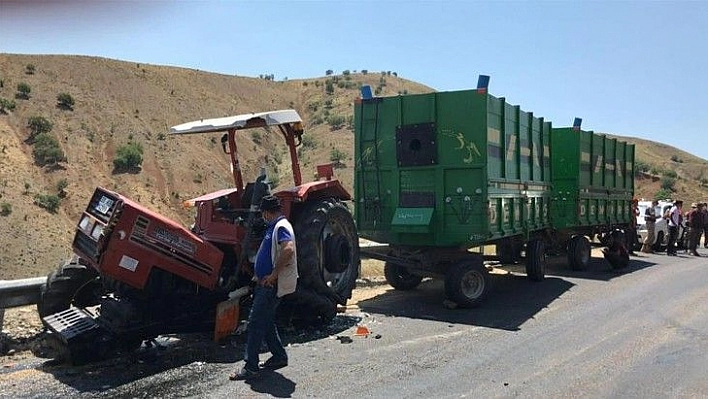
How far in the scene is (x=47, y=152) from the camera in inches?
1619

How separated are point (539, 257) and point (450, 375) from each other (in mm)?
6612

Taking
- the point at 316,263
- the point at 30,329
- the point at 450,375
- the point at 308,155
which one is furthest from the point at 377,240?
the point at 308,155

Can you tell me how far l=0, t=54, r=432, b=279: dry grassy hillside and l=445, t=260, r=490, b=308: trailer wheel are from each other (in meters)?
21.5

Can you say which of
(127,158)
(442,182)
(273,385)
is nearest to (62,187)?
(127,158)

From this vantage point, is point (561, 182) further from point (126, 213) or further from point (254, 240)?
point (126, 213)

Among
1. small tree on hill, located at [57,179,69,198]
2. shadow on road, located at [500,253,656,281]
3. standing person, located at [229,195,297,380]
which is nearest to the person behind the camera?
standing person, located at [229,195,297,380]

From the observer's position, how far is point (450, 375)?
18.9ft

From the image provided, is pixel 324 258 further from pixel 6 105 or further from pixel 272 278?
pixel 6 105

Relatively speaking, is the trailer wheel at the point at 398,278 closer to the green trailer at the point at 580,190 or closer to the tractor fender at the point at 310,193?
the tractor fender at the point at 310,193

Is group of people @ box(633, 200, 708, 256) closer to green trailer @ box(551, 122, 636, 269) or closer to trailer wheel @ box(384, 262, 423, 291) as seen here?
green trailer @ box(551, 122, 636, 269)

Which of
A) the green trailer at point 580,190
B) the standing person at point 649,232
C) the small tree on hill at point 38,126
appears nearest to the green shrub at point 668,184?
the standing person at point 649,232

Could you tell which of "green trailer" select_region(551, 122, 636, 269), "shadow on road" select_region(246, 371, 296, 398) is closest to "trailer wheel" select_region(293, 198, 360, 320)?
"shadow on road" select_region(246, 371, 296, 398)

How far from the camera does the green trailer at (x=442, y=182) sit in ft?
30.1

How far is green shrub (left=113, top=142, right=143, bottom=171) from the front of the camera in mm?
44500
